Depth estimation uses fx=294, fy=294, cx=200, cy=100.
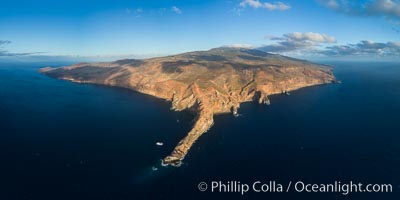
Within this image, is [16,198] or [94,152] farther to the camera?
[94,152]

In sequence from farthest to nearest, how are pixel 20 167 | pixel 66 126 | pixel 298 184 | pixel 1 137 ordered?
pixel 66 126, pixel 1 137, pixel 20 167, pixel 298 184

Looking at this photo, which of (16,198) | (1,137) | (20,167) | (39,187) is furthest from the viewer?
(1,137)

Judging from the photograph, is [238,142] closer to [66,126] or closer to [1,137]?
[66,126]

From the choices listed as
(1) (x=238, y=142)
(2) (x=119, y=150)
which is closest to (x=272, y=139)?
(1) (x=238, y=142)

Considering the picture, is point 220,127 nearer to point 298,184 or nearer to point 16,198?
point 298,184

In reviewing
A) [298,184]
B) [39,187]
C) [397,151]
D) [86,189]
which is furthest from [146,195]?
[397,151]

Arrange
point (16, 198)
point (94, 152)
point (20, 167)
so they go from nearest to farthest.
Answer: point (16, 198) < point (20, 167) < point (94, 152)

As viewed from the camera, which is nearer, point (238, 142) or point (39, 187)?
point (39, 187)

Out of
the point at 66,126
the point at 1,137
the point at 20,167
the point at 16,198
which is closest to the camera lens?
the point at 16,198

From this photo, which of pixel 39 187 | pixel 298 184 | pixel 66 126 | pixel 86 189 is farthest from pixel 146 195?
pixel 66 126
